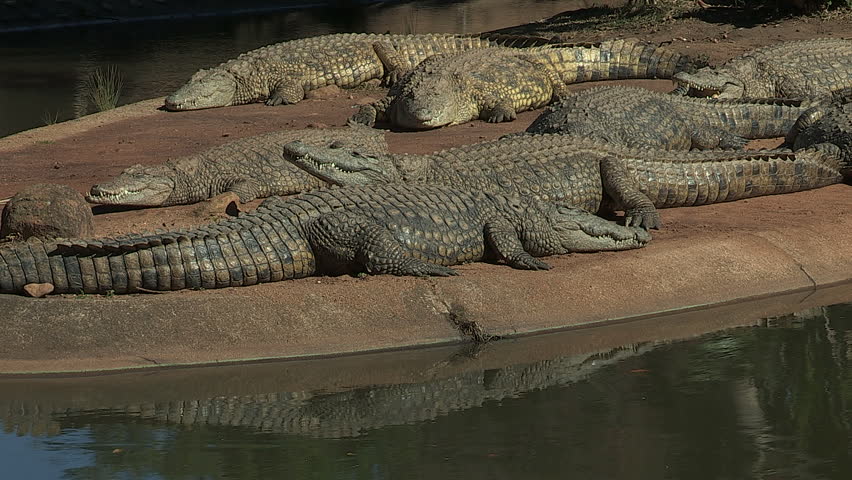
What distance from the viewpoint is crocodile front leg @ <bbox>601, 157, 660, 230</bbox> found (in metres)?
8.48

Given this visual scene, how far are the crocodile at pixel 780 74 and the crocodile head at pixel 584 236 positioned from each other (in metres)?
4.87

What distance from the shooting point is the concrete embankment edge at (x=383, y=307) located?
21.5 ft

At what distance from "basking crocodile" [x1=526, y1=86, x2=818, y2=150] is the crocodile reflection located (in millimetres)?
4069

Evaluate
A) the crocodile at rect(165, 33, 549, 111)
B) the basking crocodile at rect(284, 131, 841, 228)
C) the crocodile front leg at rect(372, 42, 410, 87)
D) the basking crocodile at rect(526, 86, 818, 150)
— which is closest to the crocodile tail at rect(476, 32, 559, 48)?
Result: the crocodile at rect(165, 33, 549, 111)

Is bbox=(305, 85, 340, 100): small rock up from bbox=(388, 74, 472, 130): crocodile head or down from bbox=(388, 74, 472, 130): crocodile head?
down

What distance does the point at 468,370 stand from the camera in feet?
21.3

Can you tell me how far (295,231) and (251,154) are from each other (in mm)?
2948

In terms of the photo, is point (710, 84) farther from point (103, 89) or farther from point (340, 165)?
point (103, 89)

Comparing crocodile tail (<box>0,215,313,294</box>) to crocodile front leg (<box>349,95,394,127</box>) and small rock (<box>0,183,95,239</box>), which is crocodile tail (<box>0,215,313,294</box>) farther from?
crocodile front leg (<box>349,95,394,127</box>)

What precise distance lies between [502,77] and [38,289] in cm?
720

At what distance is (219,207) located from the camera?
912 cm

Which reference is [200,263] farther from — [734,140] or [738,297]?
[734,140]

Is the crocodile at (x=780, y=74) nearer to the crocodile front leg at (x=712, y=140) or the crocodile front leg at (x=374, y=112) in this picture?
the crocodile front leg at (x=712, y=140)

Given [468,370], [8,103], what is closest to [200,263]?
[468,370]
